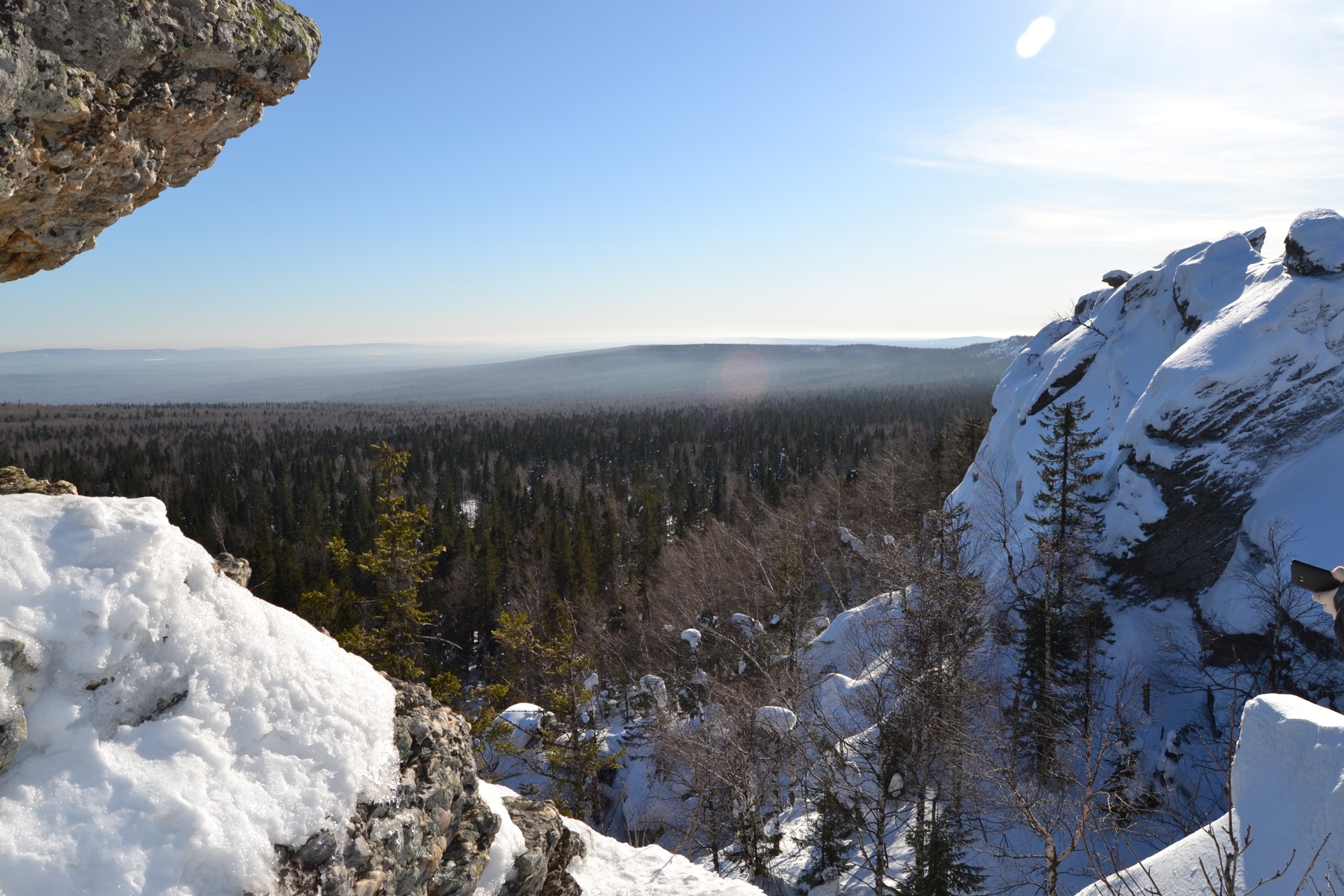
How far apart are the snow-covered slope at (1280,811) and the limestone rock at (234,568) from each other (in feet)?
30.3

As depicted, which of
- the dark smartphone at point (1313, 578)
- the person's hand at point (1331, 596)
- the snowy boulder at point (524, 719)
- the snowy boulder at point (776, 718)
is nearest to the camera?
the dark smartphone at point (1313, 578)

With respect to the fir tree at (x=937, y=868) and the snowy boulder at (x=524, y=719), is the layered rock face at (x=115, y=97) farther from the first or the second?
the snowy boulder at (x=524, y=719)

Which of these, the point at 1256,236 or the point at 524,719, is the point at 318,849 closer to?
the point at 524,719

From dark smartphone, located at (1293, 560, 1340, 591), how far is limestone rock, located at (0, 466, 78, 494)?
965 centimetres

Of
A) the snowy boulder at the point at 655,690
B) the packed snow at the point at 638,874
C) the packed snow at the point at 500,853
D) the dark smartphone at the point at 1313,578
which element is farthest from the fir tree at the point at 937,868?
the dark smartphone at the point at 1313,578

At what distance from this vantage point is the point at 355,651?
1334cm

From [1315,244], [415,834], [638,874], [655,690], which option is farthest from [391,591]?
[1315,244]

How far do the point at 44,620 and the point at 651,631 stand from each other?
33.3m

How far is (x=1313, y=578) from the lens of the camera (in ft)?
14.7

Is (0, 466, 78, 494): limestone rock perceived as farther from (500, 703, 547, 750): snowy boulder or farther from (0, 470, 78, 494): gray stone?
(500, 703, 547, 750): snowy boulder

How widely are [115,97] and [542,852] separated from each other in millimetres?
7669

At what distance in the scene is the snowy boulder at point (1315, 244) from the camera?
2148 cm

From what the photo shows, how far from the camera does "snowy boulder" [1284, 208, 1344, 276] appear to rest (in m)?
21.5

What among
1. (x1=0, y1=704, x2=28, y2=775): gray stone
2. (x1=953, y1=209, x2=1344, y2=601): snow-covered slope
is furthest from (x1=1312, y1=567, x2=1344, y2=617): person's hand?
(x1=953, y1=209, x2=1344, y2=601): snow-covered slope
